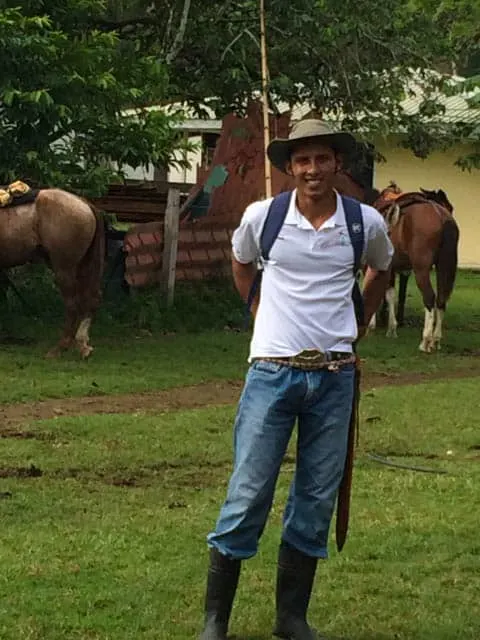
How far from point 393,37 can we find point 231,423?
9123 mm

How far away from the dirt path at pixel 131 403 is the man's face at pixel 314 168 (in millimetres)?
5238

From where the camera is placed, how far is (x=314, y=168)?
471cm

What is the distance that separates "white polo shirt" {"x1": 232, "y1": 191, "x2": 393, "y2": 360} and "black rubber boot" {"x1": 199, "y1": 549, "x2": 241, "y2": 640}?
80 centimetres

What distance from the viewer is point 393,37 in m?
17.3

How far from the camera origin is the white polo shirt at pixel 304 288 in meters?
4.66

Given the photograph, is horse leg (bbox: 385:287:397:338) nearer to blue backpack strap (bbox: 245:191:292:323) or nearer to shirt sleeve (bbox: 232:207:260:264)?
shirt sleeve (bbox: 232:207:260:264)

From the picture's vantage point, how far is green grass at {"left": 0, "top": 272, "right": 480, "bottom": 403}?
1188 centimetres

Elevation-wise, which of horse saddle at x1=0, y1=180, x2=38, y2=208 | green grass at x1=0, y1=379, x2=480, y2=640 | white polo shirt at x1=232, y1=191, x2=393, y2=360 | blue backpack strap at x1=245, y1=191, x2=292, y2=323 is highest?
blue backpack strap at x1=245, y1=191, x2=292, y2=323

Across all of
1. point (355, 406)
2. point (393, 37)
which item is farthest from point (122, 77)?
point (355, 406)

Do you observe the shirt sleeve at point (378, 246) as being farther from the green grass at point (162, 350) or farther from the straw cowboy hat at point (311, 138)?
the green grass at point (162, 350)

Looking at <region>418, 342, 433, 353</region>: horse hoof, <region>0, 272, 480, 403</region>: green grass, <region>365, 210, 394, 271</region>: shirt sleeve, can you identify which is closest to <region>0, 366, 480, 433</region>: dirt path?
<region>0, 272, 480, 403</region>: green grass

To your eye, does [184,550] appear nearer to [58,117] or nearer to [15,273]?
[58,117]

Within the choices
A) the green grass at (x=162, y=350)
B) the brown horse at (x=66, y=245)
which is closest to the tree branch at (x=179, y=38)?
the green grass at (x=162, y=350)

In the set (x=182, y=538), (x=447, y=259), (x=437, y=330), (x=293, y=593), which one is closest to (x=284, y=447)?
(x=293, y=593)
